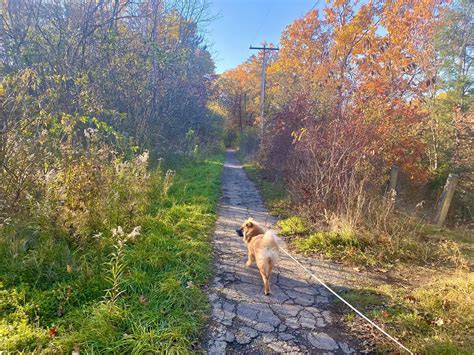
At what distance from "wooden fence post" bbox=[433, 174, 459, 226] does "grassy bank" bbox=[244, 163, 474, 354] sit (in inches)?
19.8

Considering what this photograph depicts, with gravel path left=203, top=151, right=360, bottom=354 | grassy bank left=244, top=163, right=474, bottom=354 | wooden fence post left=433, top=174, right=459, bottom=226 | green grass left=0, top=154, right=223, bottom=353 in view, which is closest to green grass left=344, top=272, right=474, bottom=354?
grassy bank left=244, top=163, right=474, bottom=354

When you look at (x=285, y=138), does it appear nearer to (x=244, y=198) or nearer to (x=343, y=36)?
(x=244, y=198)

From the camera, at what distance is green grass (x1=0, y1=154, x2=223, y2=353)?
7.73ft

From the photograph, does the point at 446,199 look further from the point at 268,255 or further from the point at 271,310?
the point at 271,310

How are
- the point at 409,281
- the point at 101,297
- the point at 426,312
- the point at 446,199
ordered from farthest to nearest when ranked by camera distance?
the point at 446,199
the point at 409,281
the point at 426,312
the point at 101,297

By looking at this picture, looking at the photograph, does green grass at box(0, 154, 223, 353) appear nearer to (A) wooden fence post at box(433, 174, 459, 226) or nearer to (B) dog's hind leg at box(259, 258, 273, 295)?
(B) dog's hind leg at box(259, 258, 273, 295)

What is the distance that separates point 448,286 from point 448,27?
10.5 metres

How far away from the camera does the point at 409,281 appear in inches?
154

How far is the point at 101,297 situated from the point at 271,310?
1877 mm

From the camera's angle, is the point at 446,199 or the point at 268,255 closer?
the point at 268,255

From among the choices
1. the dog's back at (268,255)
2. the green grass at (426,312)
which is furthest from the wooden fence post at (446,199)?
the dog's back at (268,255)

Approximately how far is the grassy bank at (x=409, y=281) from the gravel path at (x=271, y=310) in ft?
1.02

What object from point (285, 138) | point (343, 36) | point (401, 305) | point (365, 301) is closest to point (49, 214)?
point (365, 301)

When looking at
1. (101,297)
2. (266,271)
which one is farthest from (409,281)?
(101,297)
